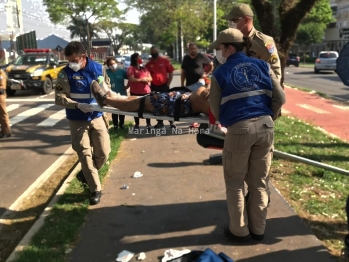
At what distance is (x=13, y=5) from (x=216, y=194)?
39456mm

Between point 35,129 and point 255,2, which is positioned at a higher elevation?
point 255,2

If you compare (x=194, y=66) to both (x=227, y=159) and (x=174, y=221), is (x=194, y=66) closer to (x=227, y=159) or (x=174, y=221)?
(x=174, y=221)

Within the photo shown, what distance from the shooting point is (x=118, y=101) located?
4547 mm

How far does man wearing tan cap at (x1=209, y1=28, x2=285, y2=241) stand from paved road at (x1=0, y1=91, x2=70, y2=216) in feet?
10.9

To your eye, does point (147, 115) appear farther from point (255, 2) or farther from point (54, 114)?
point (54, 114)

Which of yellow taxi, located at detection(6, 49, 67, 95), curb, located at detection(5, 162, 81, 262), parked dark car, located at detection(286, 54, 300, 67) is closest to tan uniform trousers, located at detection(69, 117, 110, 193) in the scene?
curb, located at detection(5, 162, 81, 262)

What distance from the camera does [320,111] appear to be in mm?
12703

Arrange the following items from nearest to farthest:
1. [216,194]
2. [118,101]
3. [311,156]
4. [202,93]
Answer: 1. [202,93]
2. [118,101]
3. [216,194]
4. [311,156]

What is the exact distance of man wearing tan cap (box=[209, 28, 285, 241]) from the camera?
11.4 feet

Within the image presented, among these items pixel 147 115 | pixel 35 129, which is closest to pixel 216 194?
pixel 147 115

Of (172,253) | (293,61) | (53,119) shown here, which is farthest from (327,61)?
(172,253)

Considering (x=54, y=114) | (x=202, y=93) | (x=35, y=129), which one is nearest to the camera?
(x=202, y=93)

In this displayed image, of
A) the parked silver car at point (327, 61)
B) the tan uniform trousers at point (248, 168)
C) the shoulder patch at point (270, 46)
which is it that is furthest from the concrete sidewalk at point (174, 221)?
the parked silver car at point (327, 61)

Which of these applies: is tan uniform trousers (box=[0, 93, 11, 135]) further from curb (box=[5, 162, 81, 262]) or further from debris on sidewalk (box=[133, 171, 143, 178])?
debris on sidewalk (box=[133, 171, 143, 178])
